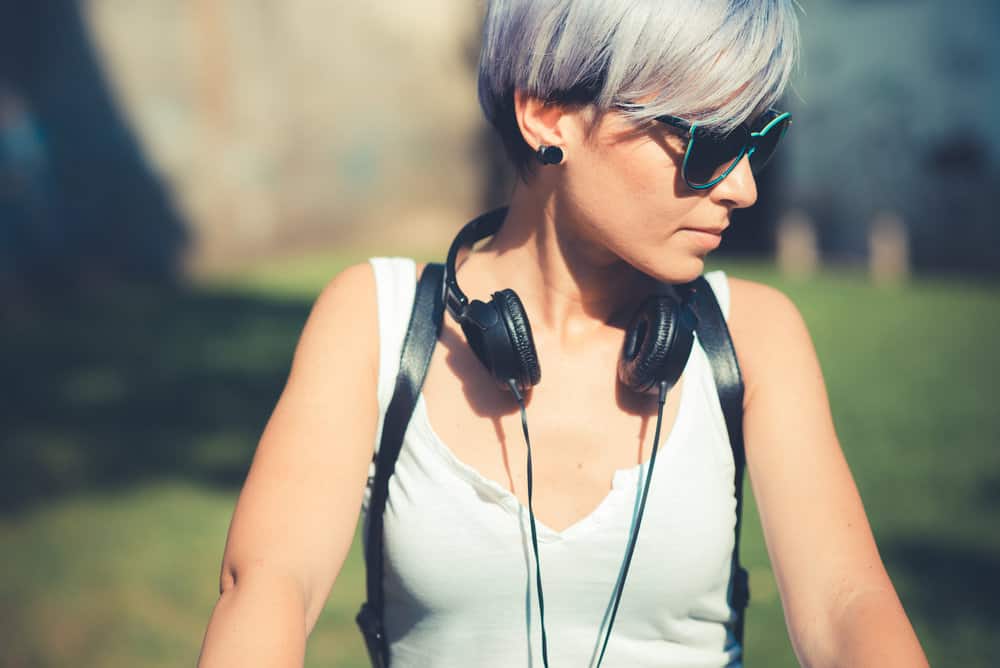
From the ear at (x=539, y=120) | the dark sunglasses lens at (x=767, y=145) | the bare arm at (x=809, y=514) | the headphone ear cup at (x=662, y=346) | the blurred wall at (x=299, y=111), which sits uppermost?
the blurred wall at (x=299, y=111)

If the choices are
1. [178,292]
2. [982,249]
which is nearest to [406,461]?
[178,292]

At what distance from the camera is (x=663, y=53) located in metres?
1.52

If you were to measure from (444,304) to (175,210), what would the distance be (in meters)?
11.3

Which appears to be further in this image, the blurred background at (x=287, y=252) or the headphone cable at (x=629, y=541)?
the blurred background at (x=287, y=252)

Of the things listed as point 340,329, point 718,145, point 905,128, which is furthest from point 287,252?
point 718,145

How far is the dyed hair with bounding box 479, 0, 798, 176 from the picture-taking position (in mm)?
1507

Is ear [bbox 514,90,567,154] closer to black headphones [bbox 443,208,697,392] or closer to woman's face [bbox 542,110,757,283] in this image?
woman's face [bbox 542,110,757,283]

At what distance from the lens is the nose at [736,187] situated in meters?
1.65

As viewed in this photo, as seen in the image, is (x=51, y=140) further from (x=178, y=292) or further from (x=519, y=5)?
(x=519, y=5)

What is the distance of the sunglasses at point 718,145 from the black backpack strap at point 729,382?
239 mm

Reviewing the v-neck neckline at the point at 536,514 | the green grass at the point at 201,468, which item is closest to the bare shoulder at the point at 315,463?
the v-neck neckline at the point at 536,514

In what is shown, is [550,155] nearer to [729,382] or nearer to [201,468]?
[729,382]

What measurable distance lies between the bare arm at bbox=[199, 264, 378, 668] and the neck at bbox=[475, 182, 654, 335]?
32 centimetres

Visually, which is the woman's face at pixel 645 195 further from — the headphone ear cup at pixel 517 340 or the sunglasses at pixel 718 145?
the headphone ear cup at pixel 517 340
